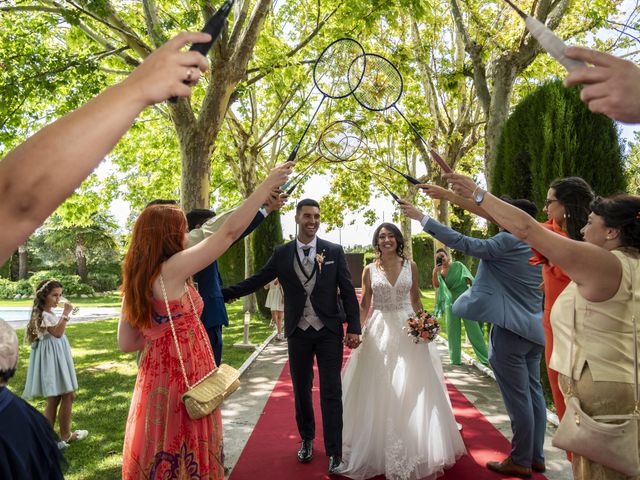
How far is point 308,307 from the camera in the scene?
5.05 m

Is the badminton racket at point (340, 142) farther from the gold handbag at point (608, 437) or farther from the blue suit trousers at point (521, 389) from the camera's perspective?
the gold handbag at point (608, 437)

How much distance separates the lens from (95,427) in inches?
231

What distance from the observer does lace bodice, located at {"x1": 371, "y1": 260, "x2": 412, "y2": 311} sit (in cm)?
541

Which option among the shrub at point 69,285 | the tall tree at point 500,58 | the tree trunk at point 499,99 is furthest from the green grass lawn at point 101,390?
the shrub at point 69,285

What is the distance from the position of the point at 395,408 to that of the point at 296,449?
1356 millimetres

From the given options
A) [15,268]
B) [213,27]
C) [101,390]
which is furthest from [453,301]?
[15,268]

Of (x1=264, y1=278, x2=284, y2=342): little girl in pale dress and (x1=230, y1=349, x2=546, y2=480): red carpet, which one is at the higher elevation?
(x1=264, y1=278, x2=284, y2=342): little girl in pale dress

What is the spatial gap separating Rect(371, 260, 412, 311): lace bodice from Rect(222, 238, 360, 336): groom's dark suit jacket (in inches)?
15.8

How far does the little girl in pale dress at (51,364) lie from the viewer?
17.1ft

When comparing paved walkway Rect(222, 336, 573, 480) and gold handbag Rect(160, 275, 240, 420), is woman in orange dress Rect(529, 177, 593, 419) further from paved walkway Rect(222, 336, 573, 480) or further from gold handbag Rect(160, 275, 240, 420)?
gold handbag Rect(160, 275, 240, 420)

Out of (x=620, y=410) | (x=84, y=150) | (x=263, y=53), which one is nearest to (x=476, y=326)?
(x=620, y=410)

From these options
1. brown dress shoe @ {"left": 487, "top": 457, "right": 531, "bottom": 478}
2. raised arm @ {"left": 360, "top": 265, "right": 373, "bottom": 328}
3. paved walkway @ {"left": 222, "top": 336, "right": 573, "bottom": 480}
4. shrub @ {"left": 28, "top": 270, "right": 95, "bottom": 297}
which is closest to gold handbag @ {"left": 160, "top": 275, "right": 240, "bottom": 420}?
paved walkway @ {"left": 222, "top": 336, "right": 573, "bottom": 480}

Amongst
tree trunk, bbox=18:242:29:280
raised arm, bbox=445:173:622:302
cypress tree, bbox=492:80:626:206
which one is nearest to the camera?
raised arm, bbox=445:173:622:302

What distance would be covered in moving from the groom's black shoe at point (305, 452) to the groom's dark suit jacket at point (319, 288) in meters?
1.18
